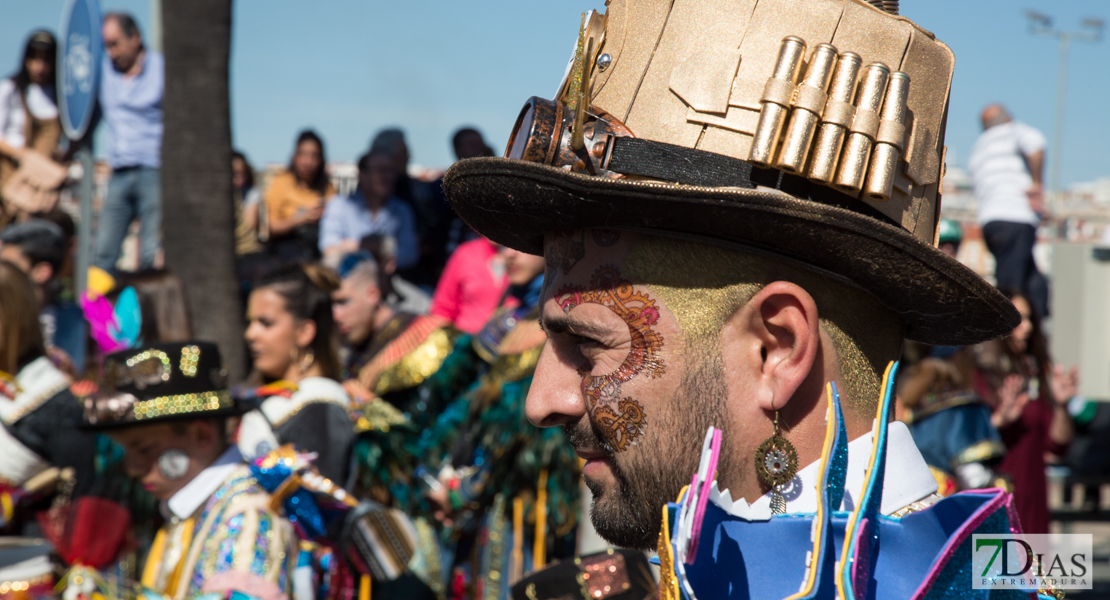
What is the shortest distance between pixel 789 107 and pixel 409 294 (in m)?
6.44

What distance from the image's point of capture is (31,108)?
9.13 m

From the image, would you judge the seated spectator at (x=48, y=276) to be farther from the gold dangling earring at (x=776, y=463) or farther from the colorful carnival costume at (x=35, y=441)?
the gold dangling earring at (x=776, y=463)

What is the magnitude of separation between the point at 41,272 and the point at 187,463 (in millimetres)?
3367

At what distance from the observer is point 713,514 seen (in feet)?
5.08

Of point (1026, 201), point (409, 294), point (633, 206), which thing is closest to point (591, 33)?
point (633, 206)

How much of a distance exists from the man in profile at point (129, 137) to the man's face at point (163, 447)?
4.90 m

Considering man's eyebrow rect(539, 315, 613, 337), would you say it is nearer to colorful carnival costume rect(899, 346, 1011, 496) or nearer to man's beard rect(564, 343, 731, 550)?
man's beard rect(564, 343, 731, 550)

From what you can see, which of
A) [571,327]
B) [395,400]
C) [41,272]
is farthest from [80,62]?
[571,327]

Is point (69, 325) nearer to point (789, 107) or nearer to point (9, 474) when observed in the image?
point (9, 474)

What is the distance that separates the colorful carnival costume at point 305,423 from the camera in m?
4.54

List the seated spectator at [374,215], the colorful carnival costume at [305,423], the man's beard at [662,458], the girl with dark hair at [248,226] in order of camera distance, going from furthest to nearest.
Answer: the seated spectator at [374,215] < the girl with dark hair at [248,226] < the colorful carnival costume at [305,423] < the man's beard at [662,458]

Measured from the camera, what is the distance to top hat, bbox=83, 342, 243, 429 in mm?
3736

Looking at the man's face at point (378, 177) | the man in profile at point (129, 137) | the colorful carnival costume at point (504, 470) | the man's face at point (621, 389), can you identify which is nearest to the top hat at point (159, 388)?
the colorful carnival costume at point (504, 470)

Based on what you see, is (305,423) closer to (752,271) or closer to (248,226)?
(752,271)
